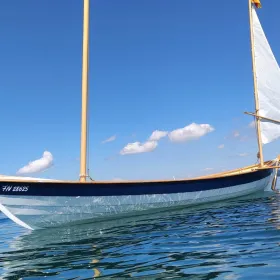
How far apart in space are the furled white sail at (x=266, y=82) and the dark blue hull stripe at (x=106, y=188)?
8830 mm

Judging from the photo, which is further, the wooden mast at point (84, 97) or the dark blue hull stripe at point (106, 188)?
the wooden mast at point (84, 97)

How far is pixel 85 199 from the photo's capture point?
12898 mm

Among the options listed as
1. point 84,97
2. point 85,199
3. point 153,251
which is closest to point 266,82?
point 84,97

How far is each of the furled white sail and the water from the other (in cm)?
1498

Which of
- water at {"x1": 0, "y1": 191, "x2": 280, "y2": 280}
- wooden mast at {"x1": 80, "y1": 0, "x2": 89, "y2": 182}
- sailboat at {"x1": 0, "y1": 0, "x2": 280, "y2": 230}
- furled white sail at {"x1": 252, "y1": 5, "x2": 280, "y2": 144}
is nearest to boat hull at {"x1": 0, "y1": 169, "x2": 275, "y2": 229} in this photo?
sailboat at {"x1": 0, "y1": 0, "x2": 280, "y2": 230}

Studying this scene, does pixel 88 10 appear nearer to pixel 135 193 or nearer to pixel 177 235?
pixel 135 193

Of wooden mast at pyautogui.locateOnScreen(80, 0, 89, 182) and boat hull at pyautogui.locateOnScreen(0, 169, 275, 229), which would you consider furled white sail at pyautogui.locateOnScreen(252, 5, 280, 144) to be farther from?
wooden mast at pyautogui.locateOnScreen(80, 0, 89, 182)

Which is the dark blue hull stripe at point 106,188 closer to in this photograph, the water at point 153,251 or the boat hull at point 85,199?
the boat hull at point 85,199

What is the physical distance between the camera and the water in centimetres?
620

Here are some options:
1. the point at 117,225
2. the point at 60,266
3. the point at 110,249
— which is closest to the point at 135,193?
the point at 117,225

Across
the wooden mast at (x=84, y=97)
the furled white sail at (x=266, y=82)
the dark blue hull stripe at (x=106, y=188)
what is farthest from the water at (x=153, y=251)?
the furled white sail at (x=266, y=82)

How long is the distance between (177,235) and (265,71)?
20976 millimetres

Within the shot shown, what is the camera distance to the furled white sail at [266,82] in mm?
24953

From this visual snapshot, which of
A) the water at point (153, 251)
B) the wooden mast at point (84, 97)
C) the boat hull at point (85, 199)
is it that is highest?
the wooden mast at point (84, 97)
